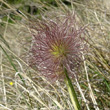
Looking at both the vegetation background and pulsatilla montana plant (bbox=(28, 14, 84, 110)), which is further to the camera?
the vegetation background

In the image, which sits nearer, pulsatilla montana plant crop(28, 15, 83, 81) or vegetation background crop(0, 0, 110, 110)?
pulsatilla montana plant crop(28, 15, 83, 81)

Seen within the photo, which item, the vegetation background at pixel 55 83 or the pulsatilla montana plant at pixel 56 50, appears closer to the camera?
the pulsatilla montana plant at pixel 56 50

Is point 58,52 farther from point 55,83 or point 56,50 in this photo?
point 55,83

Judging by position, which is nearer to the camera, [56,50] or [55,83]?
[56,50]

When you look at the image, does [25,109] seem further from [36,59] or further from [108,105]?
[108,105]

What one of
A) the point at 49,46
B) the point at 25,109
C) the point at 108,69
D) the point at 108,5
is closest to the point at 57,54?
the point at 49,46

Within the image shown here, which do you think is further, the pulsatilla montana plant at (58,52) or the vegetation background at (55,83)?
the vegetation background at (55,83)

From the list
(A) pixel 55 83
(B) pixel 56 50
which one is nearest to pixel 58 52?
(B) pixel 56 50
